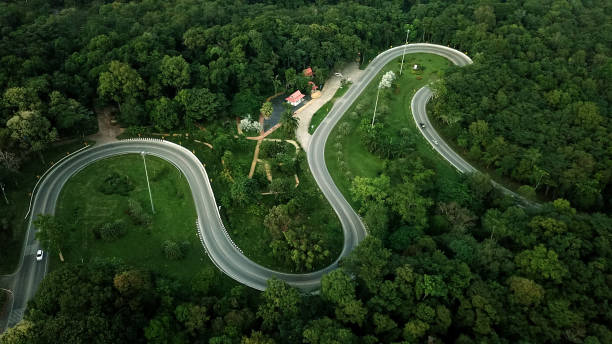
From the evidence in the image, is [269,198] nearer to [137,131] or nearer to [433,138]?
[137,131]

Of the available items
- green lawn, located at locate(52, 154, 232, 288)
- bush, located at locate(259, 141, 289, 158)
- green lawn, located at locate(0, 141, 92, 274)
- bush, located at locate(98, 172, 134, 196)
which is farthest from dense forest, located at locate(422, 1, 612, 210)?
green lawn, located at locate(0, 141, 92, 274)

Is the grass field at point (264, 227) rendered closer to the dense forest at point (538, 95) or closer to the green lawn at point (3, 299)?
the green lawn at point (3, 299)

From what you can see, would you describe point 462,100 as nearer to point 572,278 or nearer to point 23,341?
point 572,278

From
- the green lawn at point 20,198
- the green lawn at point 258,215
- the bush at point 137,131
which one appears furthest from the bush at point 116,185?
the green lawn at point 258,215

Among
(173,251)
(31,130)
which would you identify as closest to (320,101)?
(173,251)

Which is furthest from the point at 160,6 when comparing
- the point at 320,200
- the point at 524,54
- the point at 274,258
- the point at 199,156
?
the point at 524,54

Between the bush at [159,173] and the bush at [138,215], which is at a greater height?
the bush at [159,173]

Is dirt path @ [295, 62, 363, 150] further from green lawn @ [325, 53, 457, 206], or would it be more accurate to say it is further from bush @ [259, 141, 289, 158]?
bush @ [259, 141, 289, 158]
